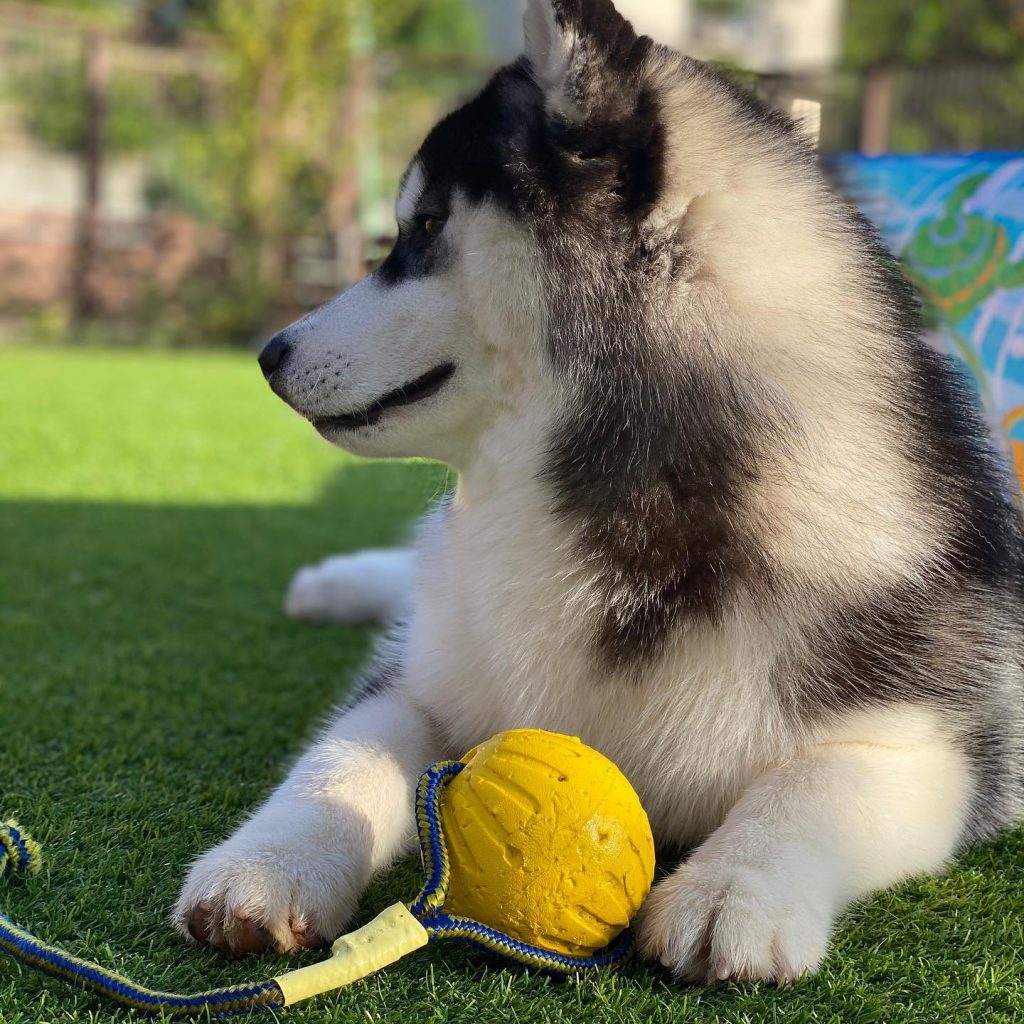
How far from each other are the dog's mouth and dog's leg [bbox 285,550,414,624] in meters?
1.17

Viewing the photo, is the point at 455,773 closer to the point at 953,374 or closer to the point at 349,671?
the point at 953,374

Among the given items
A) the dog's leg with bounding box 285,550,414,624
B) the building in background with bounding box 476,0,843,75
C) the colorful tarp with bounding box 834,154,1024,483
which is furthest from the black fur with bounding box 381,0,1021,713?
the building in background with bounding box 476,0,843,75

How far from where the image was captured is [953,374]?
170 centimetres

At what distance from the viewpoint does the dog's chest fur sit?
144 cm

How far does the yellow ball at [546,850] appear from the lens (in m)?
1.21

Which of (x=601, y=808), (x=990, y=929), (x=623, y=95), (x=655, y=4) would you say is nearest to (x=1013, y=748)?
(x=990, y=929)

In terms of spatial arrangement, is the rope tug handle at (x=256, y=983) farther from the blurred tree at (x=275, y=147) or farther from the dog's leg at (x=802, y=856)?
the blurred tree at (x=275, y=147)

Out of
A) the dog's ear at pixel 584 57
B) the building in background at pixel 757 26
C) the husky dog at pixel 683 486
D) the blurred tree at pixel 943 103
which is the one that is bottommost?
the husky dog at pixel 683 486

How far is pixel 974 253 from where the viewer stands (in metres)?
2.42

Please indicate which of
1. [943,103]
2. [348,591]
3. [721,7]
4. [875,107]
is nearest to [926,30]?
[721,7]

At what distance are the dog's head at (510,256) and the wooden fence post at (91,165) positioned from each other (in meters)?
9.53

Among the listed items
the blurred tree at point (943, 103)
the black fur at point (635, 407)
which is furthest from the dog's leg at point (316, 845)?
the blurred tree at point (943, 103)

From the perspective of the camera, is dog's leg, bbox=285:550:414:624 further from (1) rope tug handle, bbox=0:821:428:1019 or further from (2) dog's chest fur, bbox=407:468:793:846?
(1) rope tug handle, bbox=0:821:428:1019

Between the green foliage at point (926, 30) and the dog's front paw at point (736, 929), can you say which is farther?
the green foliage at point (926, 30)
